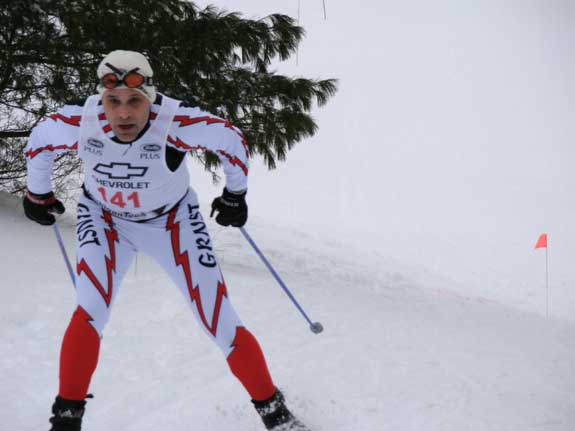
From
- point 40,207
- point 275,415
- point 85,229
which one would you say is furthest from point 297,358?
point 40,207

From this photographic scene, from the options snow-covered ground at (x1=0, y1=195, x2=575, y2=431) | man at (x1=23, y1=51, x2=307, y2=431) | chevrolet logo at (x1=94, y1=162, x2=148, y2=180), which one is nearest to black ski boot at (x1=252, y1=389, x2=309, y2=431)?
man at (x1=23, y1=51, x2=307, y2=431)

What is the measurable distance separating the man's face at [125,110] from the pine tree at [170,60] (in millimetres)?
3995

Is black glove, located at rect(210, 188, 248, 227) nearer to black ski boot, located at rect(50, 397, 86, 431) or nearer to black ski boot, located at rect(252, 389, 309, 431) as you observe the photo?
black ski boot, located at rect(252, 389, 309, 431)

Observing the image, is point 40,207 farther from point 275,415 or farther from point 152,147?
point 275,415

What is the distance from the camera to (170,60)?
6391mm

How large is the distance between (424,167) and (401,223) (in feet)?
42.2

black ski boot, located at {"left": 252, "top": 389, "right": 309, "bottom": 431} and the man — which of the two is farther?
black ski boot, located at {"left": 252, "top": 389, "right": 309, "bottom": 431}

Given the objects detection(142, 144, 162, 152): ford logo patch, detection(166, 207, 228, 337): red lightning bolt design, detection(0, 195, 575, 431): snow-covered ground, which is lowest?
detection(0, 195, 575, 431): snow-covered ground

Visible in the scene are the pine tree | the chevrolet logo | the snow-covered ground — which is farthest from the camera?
the pine tree

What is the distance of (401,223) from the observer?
17.8 m

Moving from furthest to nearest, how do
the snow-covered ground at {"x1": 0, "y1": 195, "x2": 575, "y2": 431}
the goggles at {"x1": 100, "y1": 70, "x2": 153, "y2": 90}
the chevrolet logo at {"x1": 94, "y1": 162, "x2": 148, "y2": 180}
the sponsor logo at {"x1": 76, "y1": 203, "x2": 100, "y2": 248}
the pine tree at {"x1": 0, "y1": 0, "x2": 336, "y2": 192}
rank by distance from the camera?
the pine tree at {"x1": 0, "y1": 0, "x2": 336, "y2": 192} < the snow-covered ground at {"x1": 0, "y1": 195, "x2": 575, "y2": 431} < the sponsor logo at {"x1": 76, "y1": 203, "x2": 100, "y2": 248} < the chevrolet logo at {"x1": 94, "y1": 162, "x2": 148, "y2": 180} < the goggles at {"x1": 100, "y1": 70, "x2": 153, "y2": 90}

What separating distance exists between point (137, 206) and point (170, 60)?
4.09 meters

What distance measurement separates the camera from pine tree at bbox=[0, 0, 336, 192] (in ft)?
20.3

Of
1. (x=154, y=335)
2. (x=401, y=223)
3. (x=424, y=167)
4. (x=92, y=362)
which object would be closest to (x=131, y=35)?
(x=154, y=335)
